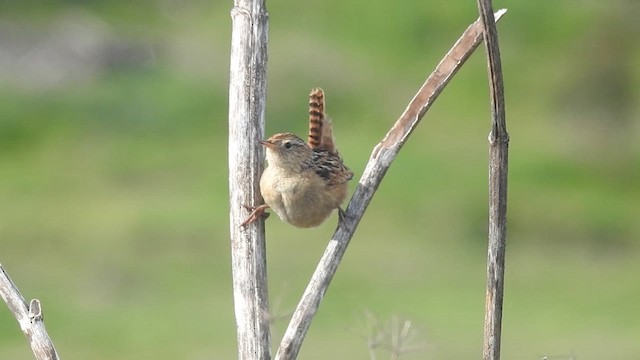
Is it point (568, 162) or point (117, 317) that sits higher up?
point (568, 162)

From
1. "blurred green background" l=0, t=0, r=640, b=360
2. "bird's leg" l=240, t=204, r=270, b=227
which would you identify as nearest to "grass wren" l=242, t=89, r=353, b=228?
"bird's leg" l=240, t=204, r=270, b=227

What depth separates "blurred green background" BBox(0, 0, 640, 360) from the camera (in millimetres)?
13055

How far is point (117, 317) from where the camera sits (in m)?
13.2

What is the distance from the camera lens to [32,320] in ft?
11.6

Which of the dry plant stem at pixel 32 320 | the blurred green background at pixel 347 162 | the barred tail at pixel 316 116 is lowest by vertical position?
the dry plant stem at pixel 32 320

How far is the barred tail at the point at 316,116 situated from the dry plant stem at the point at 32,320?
52.9 inches

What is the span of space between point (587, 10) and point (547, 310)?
22.4ft

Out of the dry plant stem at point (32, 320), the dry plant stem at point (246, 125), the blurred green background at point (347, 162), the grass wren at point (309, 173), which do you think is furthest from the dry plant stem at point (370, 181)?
the blurred green background at point (347, 162)

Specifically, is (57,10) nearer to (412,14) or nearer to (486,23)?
(412,14)

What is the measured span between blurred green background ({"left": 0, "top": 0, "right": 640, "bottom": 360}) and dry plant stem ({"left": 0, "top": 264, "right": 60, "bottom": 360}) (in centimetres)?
740

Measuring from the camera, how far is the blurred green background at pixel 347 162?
13.1 meters

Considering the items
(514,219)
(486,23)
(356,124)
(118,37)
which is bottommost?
(486,23)

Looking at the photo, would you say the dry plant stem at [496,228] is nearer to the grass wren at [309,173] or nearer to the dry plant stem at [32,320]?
the dry plant stem at [32,320]

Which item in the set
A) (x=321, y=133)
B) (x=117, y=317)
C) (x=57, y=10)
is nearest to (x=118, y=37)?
(x=57, y=10)
